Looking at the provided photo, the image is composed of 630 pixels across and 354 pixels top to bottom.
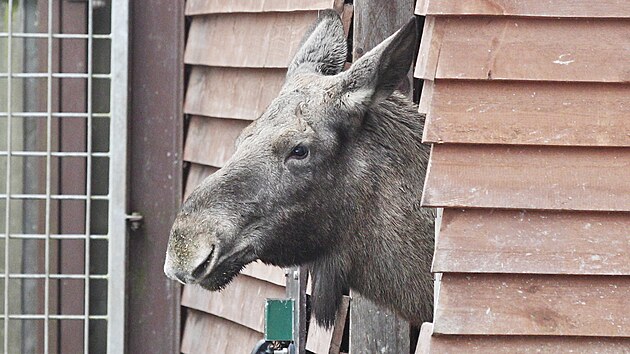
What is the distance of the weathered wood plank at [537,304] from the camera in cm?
331

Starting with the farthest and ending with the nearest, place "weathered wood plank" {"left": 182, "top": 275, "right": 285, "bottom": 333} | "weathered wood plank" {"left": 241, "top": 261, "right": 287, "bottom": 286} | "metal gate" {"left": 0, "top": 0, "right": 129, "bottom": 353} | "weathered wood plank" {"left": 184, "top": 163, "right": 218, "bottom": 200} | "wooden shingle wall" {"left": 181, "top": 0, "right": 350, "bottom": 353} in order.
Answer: "metal gate" {"left": 0, "top": 0, "right": 129, "bottom": 353} < "weathered wood plank" {"left": 184, "top": 163, "right": 218, "bottom": 200} < "weathered wood plank" {"left": 182, "top": 275, "right": 285, "bottom": 333} < "wooden shingle wall" {"left": 181, "top": 0, "right": 350, "bottom": 353} < "weathered wood plank" {"left": 241, "top": 261, "right": 287, "bottom": 286}

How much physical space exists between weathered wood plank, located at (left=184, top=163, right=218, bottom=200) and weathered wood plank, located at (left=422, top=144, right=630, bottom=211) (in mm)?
2376

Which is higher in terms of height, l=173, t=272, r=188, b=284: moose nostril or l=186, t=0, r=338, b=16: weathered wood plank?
l=186, t=0, r=338, b=16: weathered wood plank

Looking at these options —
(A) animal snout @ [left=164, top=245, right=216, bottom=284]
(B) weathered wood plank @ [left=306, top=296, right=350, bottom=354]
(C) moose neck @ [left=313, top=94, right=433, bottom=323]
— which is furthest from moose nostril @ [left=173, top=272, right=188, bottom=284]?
(B) weathered wood plank @ [left=306, top=296, right=350, bottom=354]

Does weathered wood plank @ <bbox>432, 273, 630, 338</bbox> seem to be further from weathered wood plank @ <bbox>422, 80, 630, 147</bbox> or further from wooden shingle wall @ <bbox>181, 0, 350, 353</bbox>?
wooden shingle wall @ <bbox>181, 0, 350, 353</bbox>

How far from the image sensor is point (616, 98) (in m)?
3.33

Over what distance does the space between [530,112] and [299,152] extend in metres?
0.73

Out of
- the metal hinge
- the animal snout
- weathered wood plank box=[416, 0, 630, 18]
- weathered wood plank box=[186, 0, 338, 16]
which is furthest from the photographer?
the metal hinge

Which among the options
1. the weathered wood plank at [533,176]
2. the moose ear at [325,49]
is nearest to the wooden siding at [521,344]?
the weathered wood plank at [533,176]

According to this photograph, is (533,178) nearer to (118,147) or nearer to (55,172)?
(118,147)

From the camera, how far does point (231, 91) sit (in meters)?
5.45

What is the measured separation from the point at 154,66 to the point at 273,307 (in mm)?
2020

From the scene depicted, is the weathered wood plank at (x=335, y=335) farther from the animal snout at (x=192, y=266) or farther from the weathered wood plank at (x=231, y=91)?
the animal snout at (x=192, y=266)

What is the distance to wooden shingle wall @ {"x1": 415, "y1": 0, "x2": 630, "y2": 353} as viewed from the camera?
10.8 feet
